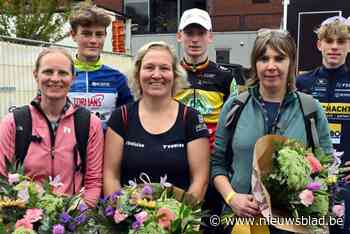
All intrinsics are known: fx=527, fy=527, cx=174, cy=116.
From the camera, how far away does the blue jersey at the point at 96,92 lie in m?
4.07

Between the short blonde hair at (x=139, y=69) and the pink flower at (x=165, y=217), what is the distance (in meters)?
1.03

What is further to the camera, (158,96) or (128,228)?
(158,96)

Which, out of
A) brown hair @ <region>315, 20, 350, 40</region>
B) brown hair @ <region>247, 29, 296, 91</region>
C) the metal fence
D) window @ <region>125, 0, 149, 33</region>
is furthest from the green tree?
brown hair @ <region>247, 29, 296, 91</region>

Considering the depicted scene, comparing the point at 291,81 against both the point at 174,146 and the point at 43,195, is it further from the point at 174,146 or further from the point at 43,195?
the point at 43,195

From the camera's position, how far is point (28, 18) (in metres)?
15.4

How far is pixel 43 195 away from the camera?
2.75 meters

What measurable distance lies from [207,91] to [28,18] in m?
12.4

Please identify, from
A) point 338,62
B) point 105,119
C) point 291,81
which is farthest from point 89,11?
point 338,62

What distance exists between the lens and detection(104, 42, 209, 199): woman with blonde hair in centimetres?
314

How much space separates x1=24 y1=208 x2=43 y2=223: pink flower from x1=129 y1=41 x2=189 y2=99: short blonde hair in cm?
107

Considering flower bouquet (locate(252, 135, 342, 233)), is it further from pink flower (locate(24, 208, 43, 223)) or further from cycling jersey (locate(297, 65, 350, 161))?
cycling jersey (locate(297, 65, 350, 161))

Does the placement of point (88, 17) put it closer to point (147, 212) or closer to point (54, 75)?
point (54, 75)

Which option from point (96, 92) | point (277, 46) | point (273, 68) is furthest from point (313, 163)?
point (96, 92)

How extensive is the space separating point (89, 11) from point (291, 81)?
170 cm
